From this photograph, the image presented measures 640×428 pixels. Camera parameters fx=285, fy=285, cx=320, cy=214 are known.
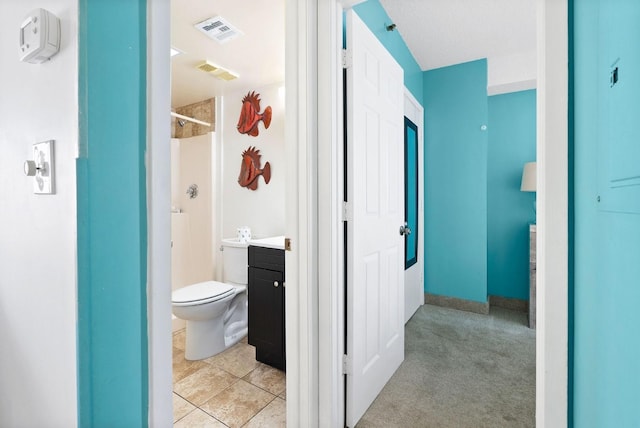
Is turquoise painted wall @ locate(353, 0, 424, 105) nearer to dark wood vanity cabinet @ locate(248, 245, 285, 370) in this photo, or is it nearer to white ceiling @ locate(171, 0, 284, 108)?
white ceiling @ locate(171, 0, 284, 108)

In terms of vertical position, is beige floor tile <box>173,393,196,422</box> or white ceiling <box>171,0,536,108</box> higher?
white ceiling <box>171,0,536,108</box>

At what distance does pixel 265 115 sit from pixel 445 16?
1774mm

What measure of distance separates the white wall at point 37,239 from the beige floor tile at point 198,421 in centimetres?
78

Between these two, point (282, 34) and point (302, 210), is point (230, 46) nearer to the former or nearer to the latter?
point (282, 34)

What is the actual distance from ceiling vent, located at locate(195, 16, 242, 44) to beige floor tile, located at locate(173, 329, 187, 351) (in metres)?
2.45

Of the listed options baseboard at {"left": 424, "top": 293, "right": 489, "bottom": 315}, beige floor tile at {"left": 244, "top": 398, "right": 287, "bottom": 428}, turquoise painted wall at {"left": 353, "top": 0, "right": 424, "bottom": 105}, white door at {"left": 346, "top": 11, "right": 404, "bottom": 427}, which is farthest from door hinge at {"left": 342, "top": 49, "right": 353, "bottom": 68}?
baseboard at {"left": 424, "top": 293, "right": 489, "bottom": 315}

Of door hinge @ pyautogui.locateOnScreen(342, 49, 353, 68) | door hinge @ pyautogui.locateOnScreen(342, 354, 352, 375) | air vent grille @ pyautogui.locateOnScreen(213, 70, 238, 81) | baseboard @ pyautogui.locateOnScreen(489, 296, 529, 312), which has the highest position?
air vent grille @ pyautogui.locateOnScreen(213, 70, 238, 81)

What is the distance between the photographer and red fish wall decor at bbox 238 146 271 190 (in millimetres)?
2893

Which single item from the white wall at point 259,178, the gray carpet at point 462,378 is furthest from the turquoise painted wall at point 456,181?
the white wall at point 259,178

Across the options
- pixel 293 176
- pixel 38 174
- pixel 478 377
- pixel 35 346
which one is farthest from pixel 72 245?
pixel 478 377

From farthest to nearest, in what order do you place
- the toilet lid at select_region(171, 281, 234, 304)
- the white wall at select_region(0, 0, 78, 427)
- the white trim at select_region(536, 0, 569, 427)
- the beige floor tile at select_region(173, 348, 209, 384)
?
the toilet lid at select_region(171, 281, 234, 304)
the beige floor tile at select_region(173, 348, 209, 384)
the white trim at select_region(536, 0, 569, 427)
the white wall at select_region(0, 0, 78, 427)

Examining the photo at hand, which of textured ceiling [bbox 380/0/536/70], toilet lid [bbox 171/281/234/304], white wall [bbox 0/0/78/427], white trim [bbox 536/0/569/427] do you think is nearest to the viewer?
white wall [bbox 0/0/78/427]

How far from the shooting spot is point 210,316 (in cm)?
212

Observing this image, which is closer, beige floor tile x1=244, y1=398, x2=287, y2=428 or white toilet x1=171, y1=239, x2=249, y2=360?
beige floor tile x1=244, y1=398, x2=287, y2=428
